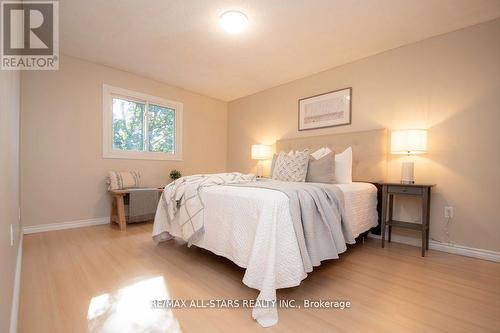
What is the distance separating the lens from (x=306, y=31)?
2537mm

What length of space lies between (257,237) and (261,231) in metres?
0.05

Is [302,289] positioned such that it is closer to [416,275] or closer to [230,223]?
[230,223]

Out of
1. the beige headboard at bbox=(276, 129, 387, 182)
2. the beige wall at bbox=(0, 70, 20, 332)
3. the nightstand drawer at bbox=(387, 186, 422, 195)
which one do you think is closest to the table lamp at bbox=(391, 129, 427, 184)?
the nightstand drawer at bbox=(387, 186, 422, 195)

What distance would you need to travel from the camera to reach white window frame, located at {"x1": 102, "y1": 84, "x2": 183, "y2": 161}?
11.4ft

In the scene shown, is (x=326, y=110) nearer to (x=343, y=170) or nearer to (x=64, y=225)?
(x=343, y=170)

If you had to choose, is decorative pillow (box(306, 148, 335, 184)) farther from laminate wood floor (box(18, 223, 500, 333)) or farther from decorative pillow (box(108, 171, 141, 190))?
decorative pillow (box(108, 171, 141, 190))

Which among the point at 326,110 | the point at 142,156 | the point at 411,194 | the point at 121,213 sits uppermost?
the point at 326,110

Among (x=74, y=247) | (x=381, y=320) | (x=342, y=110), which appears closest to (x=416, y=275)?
(x=381, y=320)

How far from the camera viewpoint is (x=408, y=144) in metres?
2.47

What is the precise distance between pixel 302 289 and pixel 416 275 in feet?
3.37

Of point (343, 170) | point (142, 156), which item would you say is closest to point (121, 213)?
point (142, 156)

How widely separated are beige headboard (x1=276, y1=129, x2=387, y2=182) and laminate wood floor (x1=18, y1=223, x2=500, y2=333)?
3.16 feet

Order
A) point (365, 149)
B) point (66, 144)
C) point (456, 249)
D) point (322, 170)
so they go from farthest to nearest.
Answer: point (66, 144), point (365, 149), point (322, 170), point (456, 249)

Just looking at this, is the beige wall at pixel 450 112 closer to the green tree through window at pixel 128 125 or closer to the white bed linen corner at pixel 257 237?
the white bed linen corner at pixel 257 237
